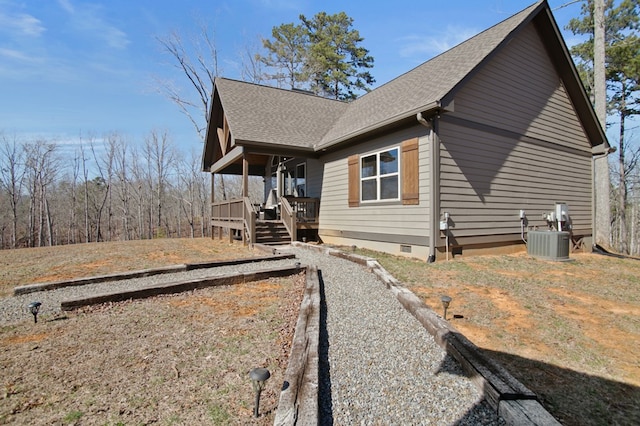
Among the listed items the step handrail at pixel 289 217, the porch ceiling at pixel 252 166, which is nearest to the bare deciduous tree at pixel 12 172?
the porch ceiling at pixel 252 166

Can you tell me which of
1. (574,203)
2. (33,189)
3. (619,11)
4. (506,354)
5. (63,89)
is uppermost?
(619,11)

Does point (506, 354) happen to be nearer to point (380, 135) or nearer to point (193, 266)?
point (193, 266)

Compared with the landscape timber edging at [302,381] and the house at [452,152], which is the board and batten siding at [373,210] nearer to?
the house at [452,152]

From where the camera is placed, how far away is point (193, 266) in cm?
660

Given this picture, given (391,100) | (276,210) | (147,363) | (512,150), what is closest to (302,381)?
(147,363)

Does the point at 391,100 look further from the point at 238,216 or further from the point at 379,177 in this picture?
the point at 238,216

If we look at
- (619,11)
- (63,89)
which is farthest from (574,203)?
(63,89)

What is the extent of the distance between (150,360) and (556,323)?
14.4 ft

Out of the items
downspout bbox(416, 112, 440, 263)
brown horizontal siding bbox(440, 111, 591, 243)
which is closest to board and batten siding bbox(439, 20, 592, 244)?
brown horizontal siding bbox(440, 111, 591, 243)

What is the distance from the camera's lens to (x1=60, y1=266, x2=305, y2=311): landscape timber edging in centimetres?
421

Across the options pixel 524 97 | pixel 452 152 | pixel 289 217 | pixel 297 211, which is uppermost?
pixel 524 97

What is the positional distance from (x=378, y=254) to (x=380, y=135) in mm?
3188

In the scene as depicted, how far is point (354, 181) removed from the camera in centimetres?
938

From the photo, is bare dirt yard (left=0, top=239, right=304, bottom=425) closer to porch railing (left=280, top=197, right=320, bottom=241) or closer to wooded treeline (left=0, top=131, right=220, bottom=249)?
porch railing (left=280, top=197, right=320, bottom=241)
